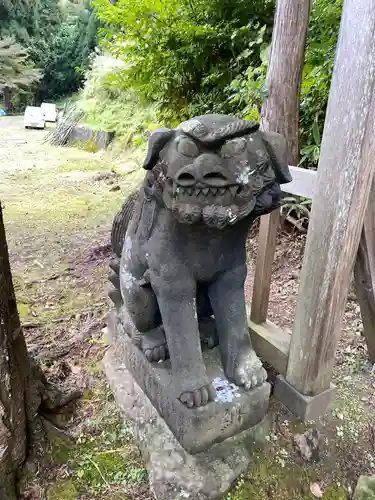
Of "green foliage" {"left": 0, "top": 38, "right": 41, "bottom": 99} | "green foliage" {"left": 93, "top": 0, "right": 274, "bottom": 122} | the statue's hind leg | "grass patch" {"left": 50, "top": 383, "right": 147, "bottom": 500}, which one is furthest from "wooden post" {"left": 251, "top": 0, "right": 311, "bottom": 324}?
"green foliage" {"left": 0, "top": 38, "right": 41, "bottom": 99}

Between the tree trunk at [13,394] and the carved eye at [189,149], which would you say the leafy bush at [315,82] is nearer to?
the carved eye at [189,149]

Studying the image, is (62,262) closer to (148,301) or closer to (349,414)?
(148,301)

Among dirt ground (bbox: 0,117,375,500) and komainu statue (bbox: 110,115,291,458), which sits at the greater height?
komainu statue (bbox: 110,115,291,458)

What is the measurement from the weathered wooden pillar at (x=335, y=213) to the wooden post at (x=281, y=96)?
31cm

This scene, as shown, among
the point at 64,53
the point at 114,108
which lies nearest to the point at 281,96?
the point at 114,108

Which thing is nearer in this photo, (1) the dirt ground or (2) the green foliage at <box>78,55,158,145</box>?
(1) the dirt ground

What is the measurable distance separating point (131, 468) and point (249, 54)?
348 cm

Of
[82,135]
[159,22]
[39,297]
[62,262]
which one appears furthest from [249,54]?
[82,135]

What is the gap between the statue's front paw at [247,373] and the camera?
135 cm

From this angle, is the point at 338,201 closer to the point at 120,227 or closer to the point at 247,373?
the point at 247,373

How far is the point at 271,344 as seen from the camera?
1.77 m

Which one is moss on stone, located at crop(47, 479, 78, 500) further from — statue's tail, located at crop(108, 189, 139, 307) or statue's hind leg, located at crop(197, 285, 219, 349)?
statue's tail, located at crop(108, 189, 139, 307)

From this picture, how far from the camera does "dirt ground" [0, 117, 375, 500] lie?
1.34 meters

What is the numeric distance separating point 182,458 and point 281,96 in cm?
212
